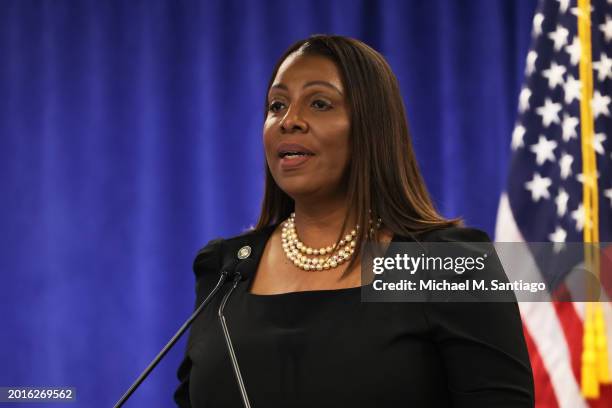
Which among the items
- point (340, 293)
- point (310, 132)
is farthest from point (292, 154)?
point (340, 293)

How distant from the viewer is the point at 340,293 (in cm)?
132

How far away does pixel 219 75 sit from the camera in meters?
2.92

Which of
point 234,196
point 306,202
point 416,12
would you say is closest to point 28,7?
point 234,196

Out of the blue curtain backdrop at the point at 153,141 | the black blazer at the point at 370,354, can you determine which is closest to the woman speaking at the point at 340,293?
the black blazer at the point at 370,354

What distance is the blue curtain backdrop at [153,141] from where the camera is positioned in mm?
2814

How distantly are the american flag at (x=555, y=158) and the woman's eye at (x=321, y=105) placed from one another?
3.95 feet

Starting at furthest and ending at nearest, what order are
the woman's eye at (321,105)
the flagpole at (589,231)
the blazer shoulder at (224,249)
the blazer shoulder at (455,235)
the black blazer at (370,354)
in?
the flagpole at (589,231)
the blazer shoulder at (224,249)
the woman's eye at (321,105)
the blazer shoulder at (455,235)
the black blazer at (370,354)

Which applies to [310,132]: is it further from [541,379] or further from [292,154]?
[541,379]

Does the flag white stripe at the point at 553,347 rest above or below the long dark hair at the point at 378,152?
below

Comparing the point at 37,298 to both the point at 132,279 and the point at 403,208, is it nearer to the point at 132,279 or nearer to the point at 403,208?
the point at 132,279

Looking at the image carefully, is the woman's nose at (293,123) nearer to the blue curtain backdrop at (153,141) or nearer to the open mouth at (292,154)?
the open mouth at (292,154)

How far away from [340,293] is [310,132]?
11.4 inches

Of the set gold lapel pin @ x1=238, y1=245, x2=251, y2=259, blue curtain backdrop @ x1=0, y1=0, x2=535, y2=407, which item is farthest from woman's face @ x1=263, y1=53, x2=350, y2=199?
A: blue curtain backdrop @ x1=0, y1=0, x2=535, y2=407

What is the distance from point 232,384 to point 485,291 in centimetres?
46
